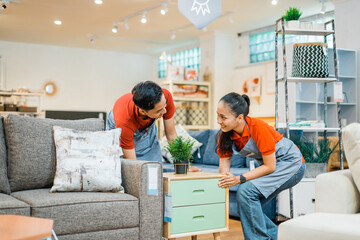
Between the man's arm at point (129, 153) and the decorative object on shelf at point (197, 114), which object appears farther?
the decorative object on shelf at point (197, 114)

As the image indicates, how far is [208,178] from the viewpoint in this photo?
106 inches

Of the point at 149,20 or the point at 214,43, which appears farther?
the point at 214,43

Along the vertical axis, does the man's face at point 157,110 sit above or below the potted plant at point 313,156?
above

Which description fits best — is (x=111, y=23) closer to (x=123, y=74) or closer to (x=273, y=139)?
(x=123, y=74)

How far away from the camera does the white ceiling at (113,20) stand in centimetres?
714

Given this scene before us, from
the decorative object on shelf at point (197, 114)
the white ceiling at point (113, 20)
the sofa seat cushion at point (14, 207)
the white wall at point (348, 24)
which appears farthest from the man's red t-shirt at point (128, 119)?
the decorative object on shelf at point (197, 114)

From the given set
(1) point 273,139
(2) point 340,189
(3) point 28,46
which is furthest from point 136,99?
(3) point 28,46

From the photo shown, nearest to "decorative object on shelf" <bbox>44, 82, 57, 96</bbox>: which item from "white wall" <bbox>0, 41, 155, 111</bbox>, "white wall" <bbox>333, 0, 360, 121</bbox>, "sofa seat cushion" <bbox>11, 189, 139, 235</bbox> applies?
"white wall" <bbox>0, 41, 155, 111</bbox>

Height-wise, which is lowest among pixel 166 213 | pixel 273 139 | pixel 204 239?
pixel 204 239

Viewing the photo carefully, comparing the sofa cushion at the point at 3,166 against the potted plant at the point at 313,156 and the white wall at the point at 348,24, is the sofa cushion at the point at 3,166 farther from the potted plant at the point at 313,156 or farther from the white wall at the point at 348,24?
the white wall at the point at 348,24

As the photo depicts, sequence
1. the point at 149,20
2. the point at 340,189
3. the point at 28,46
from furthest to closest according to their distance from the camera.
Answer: the point at 28,46 < the point at 149,20 < the point at 340,189

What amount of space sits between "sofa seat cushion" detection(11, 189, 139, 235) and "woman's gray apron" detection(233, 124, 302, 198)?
2.54ft

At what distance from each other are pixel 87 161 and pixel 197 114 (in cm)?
632

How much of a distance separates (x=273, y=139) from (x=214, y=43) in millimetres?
6617
